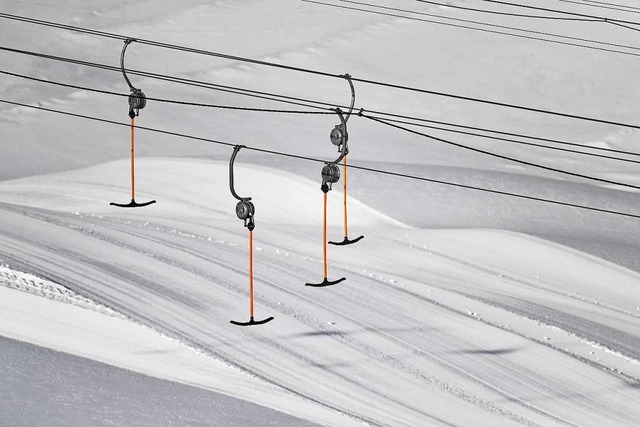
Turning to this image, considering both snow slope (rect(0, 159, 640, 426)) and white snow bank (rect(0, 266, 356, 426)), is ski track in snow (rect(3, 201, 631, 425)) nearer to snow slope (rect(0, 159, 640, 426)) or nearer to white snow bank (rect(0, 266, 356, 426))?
snow slope (rect(0, 159, 640, 426))

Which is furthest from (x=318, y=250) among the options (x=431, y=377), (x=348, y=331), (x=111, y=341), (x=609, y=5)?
(x=609, y=5)

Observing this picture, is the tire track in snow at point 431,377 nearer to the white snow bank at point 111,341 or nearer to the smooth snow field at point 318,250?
the smooth snow field at point 318,250

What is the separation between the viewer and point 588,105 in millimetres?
16281

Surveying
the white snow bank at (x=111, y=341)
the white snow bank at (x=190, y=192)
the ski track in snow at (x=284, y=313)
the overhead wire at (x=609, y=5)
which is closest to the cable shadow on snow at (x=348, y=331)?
the ski track in snow at (x=284, y=313)

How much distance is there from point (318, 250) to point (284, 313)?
1.22m

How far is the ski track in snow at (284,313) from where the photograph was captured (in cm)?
914

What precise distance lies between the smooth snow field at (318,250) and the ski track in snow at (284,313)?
2cm

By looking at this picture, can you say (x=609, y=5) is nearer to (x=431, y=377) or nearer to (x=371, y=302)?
(x=371, y=302)

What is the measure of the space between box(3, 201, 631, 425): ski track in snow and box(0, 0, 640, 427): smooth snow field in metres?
0.02

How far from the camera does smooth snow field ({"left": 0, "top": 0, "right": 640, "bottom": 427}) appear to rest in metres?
9.05

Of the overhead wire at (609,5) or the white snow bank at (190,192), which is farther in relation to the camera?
the overhead wire at (609,5)

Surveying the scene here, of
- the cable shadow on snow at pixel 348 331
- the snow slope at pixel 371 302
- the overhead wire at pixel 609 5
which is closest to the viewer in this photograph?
the snow slope at pixel 371 302

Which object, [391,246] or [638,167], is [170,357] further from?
[638,167]

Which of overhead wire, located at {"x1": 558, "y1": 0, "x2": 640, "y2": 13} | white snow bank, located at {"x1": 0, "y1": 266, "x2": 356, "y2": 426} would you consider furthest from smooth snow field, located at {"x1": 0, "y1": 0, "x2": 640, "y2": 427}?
overhead wire, located at {"x1": 558, "y1": 0, "x2": 640, "y2": 13}
